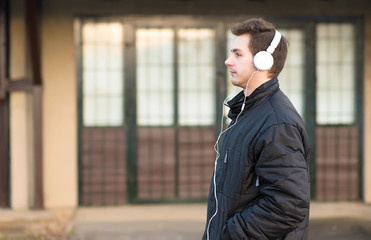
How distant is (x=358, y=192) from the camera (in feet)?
29.6

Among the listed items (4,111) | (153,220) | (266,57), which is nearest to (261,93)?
(266,57)

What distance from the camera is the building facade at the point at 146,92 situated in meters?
8.66

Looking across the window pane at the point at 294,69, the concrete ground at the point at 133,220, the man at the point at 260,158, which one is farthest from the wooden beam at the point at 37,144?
the man at the point at 260,158

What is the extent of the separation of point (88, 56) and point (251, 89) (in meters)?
6.19

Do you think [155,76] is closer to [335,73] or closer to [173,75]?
[173,75]

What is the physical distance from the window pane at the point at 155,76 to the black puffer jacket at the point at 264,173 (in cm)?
596

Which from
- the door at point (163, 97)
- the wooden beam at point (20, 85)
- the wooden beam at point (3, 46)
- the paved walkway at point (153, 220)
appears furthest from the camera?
the door at point (163, 97)

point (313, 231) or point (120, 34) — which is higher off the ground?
point (120, 34)

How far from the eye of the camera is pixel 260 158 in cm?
263

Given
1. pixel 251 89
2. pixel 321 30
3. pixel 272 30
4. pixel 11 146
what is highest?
pixel 321 30

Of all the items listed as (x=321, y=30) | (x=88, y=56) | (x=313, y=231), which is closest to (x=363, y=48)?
(x=321, y=30)

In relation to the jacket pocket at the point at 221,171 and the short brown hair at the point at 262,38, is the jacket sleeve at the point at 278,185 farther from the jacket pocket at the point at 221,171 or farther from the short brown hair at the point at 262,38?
the short brown hair at the point at 262,38

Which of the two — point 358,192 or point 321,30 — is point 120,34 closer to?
point 321,30

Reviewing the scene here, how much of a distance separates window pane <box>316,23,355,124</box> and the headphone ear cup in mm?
6431
